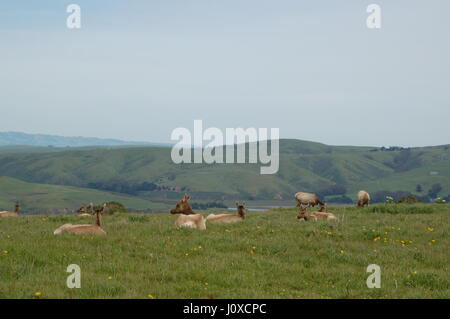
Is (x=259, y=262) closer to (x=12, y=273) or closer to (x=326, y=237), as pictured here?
(x=326, y=237)

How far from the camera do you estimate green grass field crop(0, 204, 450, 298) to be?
11.2 metres

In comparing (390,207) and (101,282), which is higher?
(390,207)

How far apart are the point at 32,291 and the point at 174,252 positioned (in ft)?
16.9

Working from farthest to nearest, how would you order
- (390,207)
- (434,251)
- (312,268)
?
(390,207) → (434,251) → (312,268)

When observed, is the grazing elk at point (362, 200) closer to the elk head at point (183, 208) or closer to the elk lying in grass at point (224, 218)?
the elk head at point (183, 208)

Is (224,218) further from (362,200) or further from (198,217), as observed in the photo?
(362,200)

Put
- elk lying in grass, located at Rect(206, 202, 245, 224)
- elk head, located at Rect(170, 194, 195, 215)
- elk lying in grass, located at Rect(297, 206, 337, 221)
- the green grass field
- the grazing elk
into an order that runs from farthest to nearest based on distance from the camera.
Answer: the grazing elk, elk head, located at Rect(170, 194, 195, 215), elk lying in grass, located at Rect(297, 206, 337, 221), elk lying in grass, located at Rect(206, 202, 245, 224), the green grass field

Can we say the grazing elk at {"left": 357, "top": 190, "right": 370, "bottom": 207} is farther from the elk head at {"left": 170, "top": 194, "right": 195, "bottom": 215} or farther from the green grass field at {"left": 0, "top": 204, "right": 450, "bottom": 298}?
the green grass field at {"left": 0, "top": 204, "right": 450, "bottom": 298}

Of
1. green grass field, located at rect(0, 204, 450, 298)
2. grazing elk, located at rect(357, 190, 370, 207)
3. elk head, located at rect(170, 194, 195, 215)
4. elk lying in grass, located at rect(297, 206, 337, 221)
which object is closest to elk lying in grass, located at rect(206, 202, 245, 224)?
green grass field, located at rect(0, 204, 450, 298)

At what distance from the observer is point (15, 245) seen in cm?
1468

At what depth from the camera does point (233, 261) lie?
14016 mm
